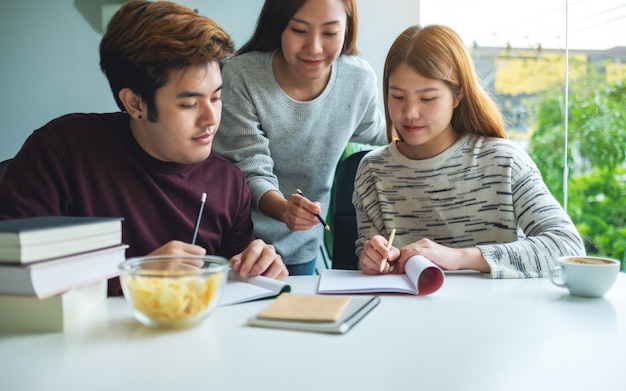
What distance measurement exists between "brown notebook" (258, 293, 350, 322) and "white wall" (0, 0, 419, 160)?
1791mm

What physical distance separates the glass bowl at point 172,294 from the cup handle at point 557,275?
2.11ft

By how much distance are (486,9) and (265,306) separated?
242 centimetres

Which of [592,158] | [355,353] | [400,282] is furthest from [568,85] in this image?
[355,353]

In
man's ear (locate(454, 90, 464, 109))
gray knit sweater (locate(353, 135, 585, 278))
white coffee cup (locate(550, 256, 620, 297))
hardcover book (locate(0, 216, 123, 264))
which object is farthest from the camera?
man's ear (locate(454, 90, 464, 109))

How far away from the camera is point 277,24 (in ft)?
6.03

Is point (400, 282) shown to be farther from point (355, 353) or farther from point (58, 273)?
point (58, 273)

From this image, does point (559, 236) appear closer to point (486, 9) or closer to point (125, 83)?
point (125, 83)

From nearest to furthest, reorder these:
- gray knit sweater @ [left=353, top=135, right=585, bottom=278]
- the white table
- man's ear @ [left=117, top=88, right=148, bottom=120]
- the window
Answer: the white table
man's ear @ [left=117, top=88, right=148, bottom=120]
gray knit sweater @ [left=353, top=135, right=585, bottom=278]
the window

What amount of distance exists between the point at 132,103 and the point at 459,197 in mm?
859

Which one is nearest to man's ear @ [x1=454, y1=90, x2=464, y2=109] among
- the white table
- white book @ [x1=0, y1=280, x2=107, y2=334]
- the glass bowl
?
the white table

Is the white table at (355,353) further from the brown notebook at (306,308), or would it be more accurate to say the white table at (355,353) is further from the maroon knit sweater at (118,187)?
the maroon knit sweater at (118,187)

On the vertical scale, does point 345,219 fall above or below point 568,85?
below

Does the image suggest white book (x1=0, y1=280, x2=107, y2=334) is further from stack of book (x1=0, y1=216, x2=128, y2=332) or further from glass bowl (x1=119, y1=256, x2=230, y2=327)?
glass bowl (x1=119, y1=256, x2=230, y2=327)

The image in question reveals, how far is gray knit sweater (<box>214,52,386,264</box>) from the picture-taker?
6.10 ft
